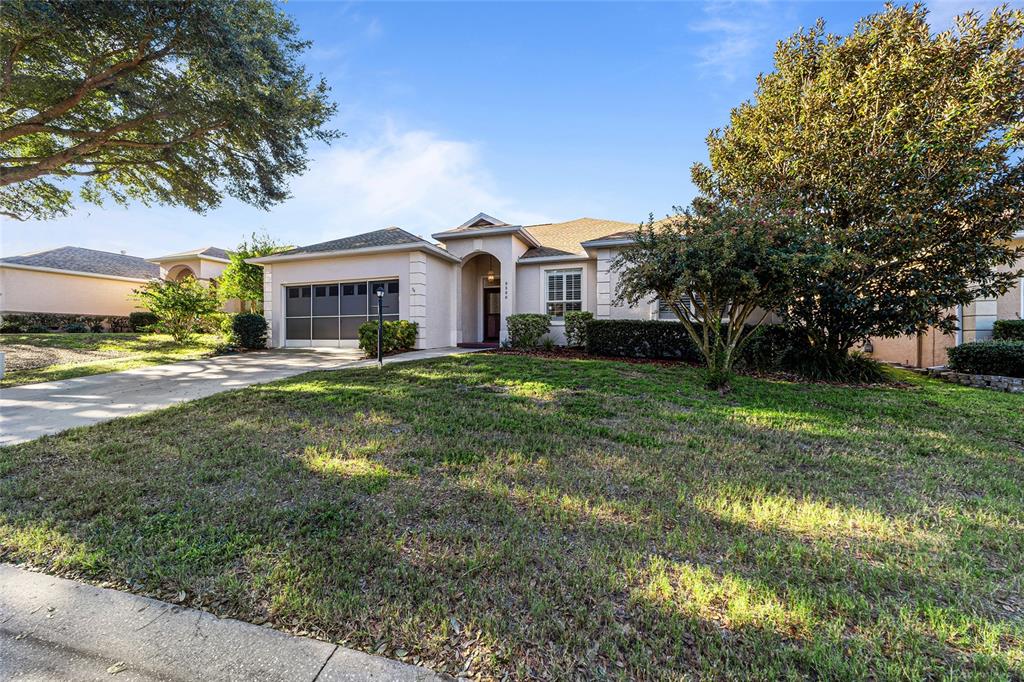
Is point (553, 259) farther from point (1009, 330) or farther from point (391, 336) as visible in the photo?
point (1009, 330)

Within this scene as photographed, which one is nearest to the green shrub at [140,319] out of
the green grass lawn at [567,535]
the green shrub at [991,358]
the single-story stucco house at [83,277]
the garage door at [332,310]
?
the single-story stucco house at [83,277]

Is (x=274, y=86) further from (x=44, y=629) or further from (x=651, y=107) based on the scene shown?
(x=44, y=629)

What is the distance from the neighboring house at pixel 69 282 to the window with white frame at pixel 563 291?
18.0m

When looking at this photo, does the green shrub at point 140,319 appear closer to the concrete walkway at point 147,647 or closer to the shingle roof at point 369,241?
the shingle roof at point 369,241

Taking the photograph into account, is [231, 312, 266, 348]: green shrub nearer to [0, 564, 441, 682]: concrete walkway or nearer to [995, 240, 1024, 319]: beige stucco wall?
[0, 564, 441, 682]: concrete walkway

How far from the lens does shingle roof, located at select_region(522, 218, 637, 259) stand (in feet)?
46.1

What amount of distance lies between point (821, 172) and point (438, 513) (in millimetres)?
9974

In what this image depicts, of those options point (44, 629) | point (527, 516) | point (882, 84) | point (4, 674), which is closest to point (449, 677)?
point (527, 516)

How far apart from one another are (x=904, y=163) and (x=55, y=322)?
31541mm

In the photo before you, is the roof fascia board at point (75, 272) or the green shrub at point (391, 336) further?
the roof fascia board at point (75, 272)

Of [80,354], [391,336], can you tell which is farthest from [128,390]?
[80,354]

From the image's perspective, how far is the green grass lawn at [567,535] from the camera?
1722 millimetres

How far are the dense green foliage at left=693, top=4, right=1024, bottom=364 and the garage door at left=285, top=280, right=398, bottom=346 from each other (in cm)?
1064

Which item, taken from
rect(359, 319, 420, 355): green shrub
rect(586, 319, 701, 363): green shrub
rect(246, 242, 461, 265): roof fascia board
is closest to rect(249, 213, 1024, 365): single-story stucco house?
rect(246, 242, 461, 265): roof fascia board
